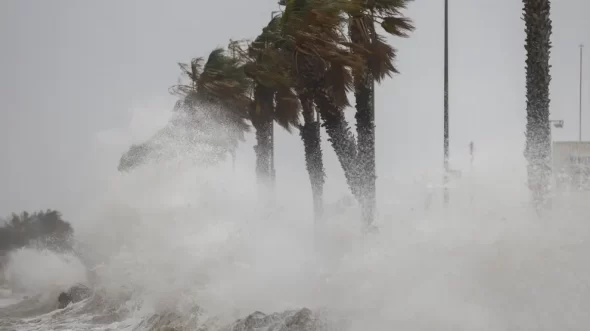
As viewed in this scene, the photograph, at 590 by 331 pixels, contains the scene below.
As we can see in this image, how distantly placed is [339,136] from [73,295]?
11957 millimetres

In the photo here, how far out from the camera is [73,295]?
3216cm

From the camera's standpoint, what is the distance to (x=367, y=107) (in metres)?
25.5

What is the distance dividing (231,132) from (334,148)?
54.5ft

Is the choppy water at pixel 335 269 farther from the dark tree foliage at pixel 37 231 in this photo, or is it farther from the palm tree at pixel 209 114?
the dark tree foliage at pixel 37 231

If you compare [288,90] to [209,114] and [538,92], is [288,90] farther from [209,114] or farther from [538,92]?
[538,92]

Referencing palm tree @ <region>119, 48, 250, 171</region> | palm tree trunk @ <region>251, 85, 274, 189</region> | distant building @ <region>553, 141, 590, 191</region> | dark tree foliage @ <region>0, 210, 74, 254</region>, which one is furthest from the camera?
dark tree foliage @ <region>0, 210, 74, 254</region>

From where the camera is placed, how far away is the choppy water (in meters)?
14.3

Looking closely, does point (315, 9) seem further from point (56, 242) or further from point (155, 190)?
point (56, 242)

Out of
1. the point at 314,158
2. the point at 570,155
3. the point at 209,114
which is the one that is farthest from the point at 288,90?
the point at 570,155

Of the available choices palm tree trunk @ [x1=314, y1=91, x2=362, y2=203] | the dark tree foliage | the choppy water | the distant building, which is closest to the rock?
the choppy water

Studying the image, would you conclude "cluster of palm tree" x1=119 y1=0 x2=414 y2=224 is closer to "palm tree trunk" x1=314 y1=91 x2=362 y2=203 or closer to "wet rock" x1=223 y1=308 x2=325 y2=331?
"palm tree trunk" x1=314 y1=91 x2=362 y2=203

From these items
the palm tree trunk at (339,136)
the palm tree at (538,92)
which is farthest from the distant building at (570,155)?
the palm tree at (538,92)

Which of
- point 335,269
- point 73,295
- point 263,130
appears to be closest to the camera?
point 335,269

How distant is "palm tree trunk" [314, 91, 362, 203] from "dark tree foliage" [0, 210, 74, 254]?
2499 cm
